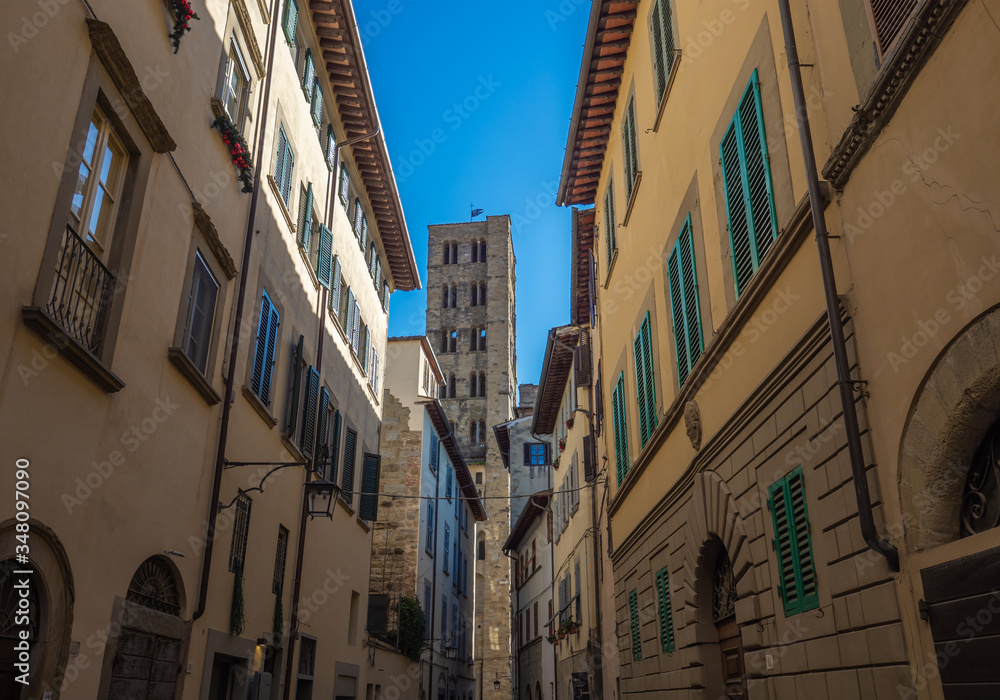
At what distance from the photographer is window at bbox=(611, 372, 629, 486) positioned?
1481 cm

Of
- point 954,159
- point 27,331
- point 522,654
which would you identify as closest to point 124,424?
point 27,331

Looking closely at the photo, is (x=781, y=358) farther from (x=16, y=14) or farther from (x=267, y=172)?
(x=267, y=172)

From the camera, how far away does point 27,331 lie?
19.8 feet

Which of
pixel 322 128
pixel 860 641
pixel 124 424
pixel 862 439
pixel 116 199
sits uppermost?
pixel 322 128

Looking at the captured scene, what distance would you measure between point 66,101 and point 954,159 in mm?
6290

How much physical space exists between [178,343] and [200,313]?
97 centimetres

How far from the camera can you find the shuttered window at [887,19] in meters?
5.12

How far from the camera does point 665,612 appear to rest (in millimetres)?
11094

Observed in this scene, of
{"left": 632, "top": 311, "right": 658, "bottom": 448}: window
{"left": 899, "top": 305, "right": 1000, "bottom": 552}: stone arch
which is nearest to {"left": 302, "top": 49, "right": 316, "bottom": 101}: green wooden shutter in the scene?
{"left": 632, "top": 311, "right": 658, "bottom": 448}: window

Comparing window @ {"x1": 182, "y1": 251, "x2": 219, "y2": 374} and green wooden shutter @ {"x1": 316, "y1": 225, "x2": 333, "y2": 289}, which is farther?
green wooden shutter @ {"x1": 316, "y1": 225, "x2": 333, "y2": 289}

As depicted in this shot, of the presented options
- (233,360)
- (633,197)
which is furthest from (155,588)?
(633,197)

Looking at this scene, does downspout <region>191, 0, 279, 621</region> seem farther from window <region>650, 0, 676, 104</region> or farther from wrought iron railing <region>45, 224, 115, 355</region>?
window <region>650, 0, 676, 104</region>

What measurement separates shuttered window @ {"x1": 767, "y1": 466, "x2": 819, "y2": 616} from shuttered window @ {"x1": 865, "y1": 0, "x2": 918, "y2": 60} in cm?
304

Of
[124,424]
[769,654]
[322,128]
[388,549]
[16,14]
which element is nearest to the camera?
[16,14]
